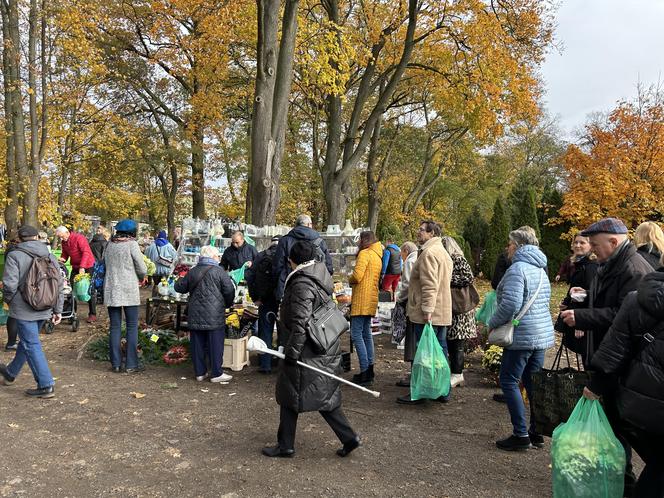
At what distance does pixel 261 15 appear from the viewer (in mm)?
9961

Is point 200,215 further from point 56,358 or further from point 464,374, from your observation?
point 464,374

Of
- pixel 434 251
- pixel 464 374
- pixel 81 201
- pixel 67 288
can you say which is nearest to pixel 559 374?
pixel 434 251

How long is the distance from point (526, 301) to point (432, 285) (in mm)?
1101

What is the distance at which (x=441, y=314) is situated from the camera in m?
5.30

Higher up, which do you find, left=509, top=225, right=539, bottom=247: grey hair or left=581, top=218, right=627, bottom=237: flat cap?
left=581, top=218, right=627, bottom=237: flat cap

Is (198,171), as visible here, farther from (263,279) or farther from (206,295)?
(206,295)

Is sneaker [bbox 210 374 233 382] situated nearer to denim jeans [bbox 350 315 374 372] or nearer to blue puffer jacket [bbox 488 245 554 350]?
denim jeans [bbox 350 315 374 372]

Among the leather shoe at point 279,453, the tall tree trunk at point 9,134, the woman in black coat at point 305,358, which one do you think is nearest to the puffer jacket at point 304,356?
the woman in black coat at point 305,358

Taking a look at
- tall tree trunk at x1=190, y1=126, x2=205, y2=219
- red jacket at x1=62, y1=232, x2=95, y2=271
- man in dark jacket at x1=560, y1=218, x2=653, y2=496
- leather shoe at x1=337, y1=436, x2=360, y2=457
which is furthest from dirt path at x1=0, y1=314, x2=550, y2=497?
tall tree trunk at x1=190, y1=126, x2=205, y2=219

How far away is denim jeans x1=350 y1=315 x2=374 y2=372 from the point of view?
6.01 m

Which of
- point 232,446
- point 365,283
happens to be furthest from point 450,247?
point 232,446

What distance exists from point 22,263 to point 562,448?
515 centimetres

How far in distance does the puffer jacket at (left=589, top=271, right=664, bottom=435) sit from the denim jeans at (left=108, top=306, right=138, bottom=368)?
209 inches

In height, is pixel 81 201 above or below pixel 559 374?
above
